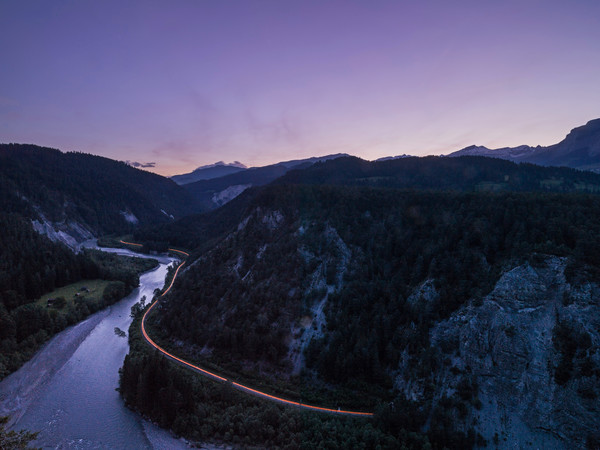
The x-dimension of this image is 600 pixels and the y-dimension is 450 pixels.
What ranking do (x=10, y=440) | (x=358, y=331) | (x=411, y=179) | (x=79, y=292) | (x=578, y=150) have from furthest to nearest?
1. (x=578, y=150)
2. (x=411, y=179)
3. (x=79, y=292)
4. (x=358, y=331)
5. (x=10, y=440)

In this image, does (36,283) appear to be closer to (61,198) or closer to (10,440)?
(10,440)

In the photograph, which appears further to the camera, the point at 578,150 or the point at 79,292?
the point at 578,150

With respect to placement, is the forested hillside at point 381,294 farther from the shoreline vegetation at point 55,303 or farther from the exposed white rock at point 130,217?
the exposed white rock at point 130,217

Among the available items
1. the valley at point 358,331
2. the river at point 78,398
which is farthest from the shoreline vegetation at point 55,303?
the river at point 78,398

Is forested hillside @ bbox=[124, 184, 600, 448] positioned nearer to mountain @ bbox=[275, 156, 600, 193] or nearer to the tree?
the tree

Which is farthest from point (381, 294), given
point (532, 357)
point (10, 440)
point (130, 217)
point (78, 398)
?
point (130, 217)

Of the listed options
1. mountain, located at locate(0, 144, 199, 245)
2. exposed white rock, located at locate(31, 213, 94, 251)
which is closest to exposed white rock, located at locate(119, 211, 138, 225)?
mountain, located at locate(0, 144, 199, 245)
